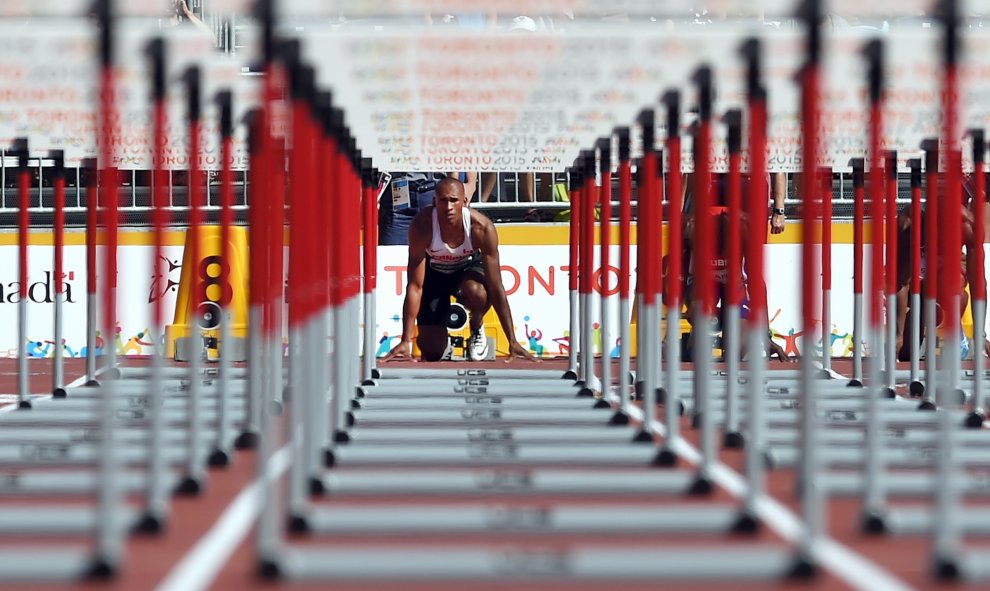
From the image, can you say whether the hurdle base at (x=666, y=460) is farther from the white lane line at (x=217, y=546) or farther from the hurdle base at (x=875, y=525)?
the hurdle base at (x=875, y=525)

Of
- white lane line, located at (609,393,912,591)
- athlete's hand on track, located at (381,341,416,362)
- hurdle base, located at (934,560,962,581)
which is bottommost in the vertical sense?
white lane line, located at (609,393,912,591)

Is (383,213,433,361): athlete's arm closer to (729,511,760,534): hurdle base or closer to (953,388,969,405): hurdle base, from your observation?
(953,388,969,405): hurdle base

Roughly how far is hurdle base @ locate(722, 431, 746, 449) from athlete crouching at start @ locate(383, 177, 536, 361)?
7279 mm

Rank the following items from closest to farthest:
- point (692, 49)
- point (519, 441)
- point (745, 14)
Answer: point (745, 14)
point (692, 49)
point (519, 441)

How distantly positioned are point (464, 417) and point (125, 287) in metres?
8.71

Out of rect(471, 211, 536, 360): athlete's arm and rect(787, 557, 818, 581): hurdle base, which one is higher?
rect(471, 211, 536, 360): athlete's arm

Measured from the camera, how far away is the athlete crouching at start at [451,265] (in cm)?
1708

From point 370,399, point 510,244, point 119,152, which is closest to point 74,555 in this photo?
point 370,399

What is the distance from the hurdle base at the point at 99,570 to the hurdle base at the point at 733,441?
4.85 meters

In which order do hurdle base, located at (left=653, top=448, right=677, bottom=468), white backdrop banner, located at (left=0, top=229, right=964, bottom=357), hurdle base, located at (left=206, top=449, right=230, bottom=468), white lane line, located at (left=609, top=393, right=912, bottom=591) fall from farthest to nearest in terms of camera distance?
1. white backdrop banner, located at (left=0, top=229, right=964, bottom=357)
2. hurdle base, located at (left=206, top=449, right=230, bottom=468)
3. hurdle base, located at (left=653, top=448, right=677, bottom=468)
4. white lane line, located at (left=609, top=393, right=912, bottom=591)

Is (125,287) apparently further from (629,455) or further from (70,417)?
(629,455)

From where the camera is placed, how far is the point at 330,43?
8406 mm

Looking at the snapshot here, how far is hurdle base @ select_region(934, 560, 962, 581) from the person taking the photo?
539 centimetres

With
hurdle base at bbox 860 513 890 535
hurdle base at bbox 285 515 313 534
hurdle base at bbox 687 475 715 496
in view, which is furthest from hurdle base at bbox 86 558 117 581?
hurdle base at bbox 687 475 715 496
